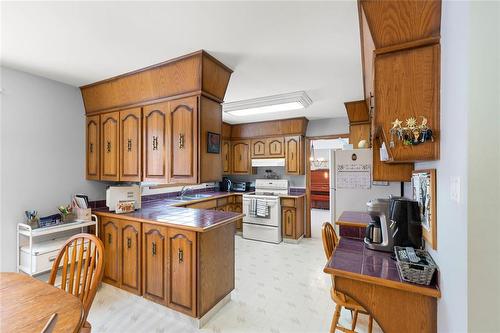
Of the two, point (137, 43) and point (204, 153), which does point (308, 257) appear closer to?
point (204, 153)

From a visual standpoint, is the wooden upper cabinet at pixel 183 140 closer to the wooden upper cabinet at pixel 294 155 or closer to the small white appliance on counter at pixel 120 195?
the small white appliance on counter at pixel 120 195

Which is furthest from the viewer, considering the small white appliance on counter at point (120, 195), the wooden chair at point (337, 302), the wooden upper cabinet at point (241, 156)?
the wooden upper cabinet at point (241, 156)

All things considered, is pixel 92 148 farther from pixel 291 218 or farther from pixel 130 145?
pixel 291 218

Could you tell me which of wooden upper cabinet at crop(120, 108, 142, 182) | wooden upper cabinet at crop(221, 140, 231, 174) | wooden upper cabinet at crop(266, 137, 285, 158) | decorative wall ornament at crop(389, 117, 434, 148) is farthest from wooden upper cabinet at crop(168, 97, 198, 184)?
wooden upper cabinet at crop(221, 140, 231, 174)

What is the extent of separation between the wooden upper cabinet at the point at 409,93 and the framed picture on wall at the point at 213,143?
1445mm

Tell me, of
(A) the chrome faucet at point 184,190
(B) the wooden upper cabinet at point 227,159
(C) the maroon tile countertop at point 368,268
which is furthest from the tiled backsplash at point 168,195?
(C) the maroon tile countertop at point 368,268

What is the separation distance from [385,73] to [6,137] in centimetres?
327

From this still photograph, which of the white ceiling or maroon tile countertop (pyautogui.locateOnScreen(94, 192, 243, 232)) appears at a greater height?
the white ceiling

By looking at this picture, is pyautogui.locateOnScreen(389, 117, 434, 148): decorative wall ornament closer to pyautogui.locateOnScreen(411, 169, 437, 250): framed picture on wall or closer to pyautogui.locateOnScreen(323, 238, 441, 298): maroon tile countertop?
pyautogui.locateOnScreen(411, 169, 437, 250): framed picture on wall

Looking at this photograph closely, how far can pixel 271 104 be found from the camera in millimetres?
3188

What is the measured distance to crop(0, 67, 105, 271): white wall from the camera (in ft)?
7.12

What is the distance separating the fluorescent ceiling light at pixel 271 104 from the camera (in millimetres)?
2984

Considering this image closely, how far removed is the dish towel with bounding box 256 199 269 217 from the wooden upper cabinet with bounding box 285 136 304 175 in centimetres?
82

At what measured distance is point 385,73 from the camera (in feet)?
4.21
